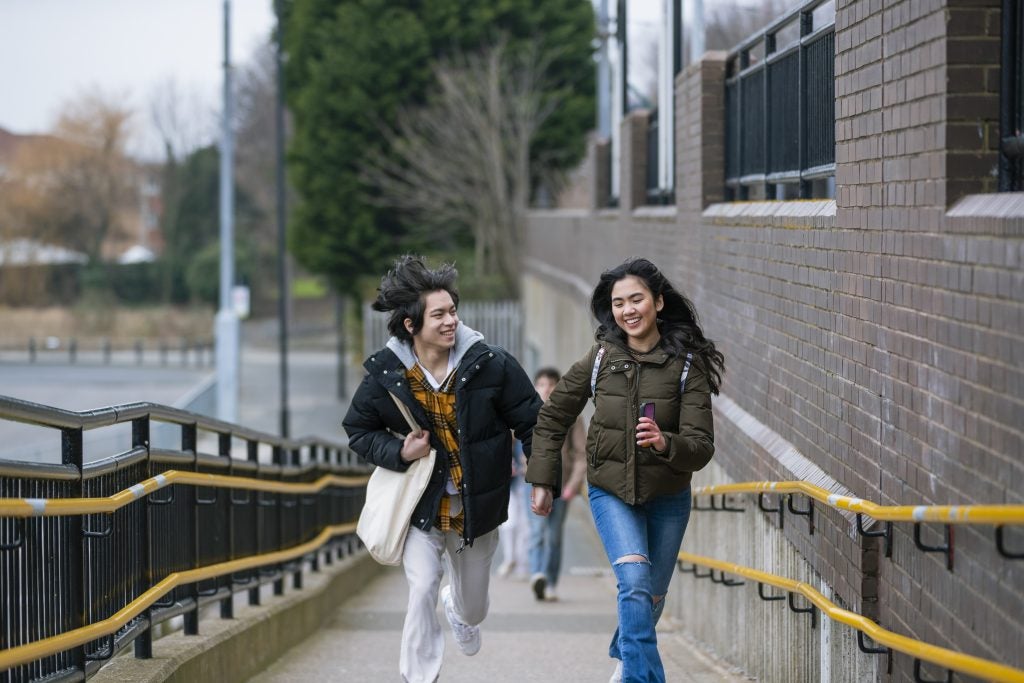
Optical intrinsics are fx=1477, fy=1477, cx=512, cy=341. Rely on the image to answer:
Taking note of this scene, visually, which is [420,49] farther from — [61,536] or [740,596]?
[61,536]

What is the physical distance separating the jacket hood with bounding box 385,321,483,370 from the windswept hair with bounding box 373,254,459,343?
0.10 feet

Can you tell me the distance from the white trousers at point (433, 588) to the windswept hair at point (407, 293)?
31.7 inches

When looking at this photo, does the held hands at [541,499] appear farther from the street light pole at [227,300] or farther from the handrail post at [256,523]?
the street light pole at [227,300]

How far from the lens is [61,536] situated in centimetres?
475

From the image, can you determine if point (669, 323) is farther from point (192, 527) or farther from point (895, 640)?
point (192, 527)

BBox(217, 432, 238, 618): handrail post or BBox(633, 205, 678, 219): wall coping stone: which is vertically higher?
BBox(633, 205, 678, 219): wall coping stone

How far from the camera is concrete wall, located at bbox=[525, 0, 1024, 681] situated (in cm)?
381

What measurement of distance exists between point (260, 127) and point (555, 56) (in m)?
37.5

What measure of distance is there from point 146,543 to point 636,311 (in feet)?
6.99

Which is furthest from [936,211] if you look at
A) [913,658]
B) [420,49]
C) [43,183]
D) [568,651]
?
[43,183]

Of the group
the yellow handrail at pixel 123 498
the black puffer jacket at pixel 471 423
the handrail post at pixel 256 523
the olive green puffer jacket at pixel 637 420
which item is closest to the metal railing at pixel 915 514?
the olive green puffer jacket at pixel 637 420

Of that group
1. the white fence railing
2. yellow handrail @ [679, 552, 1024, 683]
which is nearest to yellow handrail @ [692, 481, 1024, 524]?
yellow handrail @ [679, 552, 1024, 683]

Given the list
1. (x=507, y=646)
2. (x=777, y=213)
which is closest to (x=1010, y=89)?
(x=777, y=213)

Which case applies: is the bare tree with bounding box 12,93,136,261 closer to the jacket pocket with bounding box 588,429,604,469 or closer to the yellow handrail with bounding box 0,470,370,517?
the yellow handrail with bounding box 0,470,370,517
